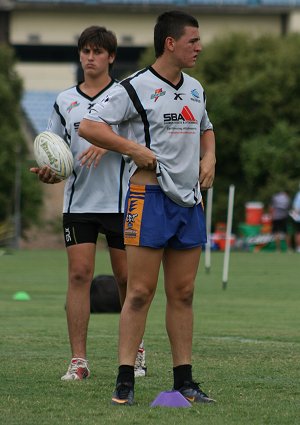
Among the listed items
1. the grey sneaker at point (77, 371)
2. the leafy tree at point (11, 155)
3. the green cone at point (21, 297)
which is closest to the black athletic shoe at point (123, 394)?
the grey sneaker at point (77, 371)

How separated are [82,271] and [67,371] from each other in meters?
0.68

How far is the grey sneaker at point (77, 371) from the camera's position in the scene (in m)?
8.53

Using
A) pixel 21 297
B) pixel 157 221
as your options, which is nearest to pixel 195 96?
pixel 157 221

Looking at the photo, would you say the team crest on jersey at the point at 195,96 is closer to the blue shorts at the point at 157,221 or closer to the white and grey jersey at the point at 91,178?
the blue shorts at the point at 157,221

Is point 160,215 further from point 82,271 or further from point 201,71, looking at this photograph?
point 201,71

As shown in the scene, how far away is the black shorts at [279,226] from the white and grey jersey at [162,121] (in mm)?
30737

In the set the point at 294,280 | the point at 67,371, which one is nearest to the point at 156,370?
the point at 67,371

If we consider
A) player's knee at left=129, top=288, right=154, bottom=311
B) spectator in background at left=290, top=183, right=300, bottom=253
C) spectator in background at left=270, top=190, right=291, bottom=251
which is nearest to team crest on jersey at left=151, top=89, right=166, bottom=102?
player's knee at left=129, top=288, right=154, bottom=311

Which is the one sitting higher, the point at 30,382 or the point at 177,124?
the point at 177,124

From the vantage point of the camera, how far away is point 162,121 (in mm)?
7363

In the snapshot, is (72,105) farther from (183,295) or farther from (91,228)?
(183,295)

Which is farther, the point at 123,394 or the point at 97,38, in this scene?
the point at 97,38

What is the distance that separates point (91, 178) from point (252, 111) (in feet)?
119

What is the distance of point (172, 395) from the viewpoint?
7.25 metres
